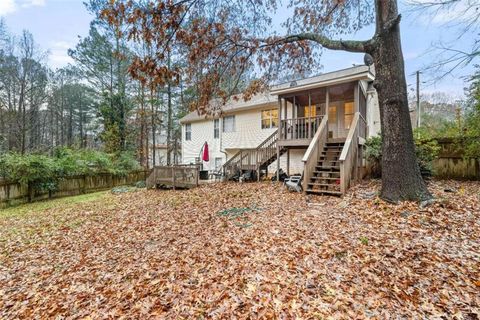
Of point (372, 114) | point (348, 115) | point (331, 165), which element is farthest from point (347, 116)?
point (331, 165)

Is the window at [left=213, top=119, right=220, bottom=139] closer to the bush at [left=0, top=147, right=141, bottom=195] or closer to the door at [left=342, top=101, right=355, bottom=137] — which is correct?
the bush at [left=0, top=147, right=141, bottom=195]

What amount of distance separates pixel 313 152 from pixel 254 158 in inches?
188

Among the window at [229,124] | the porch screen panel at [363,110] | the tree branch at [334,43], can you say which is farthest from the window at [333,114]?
the window at [229,124]

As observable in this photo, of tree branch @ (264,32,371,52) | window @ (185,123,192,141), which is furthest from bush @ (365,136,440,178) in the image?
window @ (185,123,192,141)

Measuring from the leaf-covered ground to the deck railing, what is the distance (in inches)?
173

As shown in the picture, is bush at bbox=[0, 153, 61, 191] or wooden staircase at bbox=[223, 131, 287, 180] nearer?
bush at bbox=[0, 153, 61, 191]

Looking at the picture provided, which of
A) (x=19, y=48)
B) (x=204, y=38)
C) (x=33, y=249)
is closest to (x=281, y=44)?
(x=204, y=38)

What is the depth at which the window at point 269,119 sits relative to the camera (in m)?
15.1

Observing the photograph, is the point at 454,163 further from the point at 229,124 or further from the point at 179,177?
the point at 229,124

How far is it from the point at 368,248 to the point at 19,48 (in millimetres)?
26872

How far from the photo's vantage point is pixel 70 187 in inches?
531

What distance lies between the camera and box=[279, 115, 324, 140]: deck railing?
34.9 ft

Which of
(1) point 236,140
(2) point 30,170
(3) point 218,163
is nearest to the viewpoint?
(2) point 30,170

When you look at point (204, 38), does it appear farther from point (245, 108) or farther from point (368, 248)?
point (245, 108)
